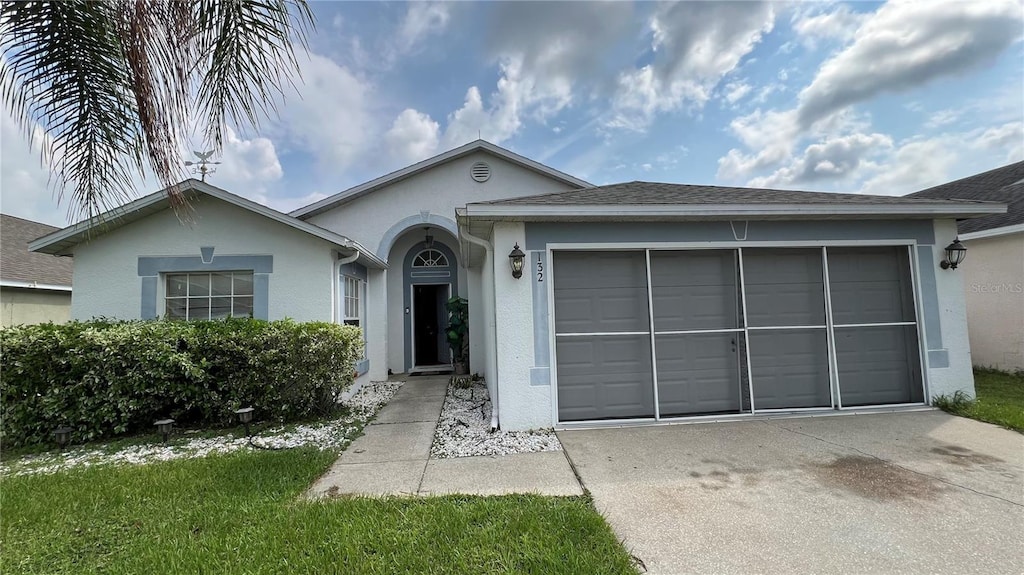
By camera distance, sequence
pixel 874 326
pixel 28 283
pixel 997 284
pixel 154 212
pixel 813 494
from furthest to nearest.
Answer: pixel 28 283 < pixel 997 284 < pixel 154 212 < pixel 874 326 < pixel 813 494

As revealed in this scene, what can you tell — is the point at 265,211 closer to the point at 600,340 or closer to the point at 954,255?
the point at 600,340

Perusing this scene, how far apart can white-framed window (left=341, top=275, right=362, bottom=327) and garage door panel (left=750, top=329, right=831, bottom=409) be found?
731 cm

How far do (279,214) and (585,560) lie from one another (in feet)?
23.5

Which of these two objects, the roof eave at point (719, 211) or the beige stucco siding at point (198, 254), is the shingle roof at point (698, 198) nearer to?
the roof eave at point (719, 211)

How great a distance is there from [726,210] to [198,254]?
8778 millimetres

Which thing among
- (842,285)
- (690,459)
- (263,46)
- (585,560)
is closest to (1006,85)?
(842,285)

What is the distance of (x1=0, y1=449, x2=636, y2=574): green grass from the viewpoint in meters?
2.55

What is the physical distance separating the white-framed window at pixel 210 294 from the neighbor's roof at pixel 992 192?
1437 cm

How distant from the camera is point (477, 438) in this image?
16.9 feet

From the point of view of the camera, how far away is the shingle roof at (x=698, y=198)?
5.32 metres

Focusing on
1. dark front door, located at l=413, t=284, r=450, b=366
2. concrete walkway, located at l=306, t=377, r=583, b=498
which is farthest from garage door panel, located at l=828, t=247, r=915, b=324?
dark front door, located at l=413, t=284, r=450, b=366

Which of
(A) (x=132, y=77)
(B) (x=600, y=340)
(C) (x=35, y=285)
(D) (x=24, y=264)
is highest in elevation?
(A) (x=132, y=77)

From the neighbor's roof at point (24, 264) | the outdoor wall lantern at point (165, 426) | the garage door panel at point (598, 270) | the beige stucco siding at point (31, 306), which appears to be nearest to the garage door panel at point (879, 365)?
the garage door panel at point (598, 270)

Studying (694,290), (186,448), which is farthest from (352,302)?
(694,290)
